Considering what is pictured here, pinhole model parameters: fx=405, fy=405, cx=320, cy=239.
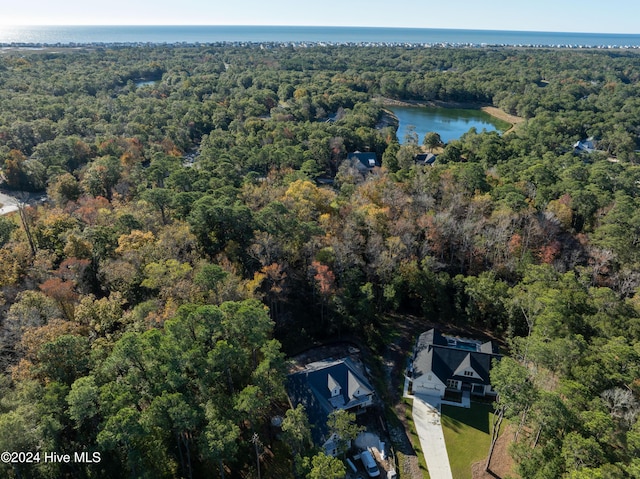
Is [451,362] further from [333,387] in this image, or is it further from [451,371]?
[333,387]

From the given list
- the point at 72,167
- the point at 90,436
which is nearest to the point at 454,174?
the point at 90,436

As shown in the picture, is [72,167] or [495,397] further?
[72,167]

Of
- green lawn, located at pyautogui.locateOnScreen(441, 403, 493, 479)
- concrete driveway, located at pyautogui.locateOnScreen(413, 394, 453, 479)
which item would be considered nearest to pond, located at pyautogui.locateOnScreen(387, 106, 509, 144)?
concrete driveway, located at pyautogui.locateOnScreen(413, 394, 453, 479)

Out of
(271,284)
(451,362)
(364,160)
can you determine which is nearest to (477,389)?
(451,362)

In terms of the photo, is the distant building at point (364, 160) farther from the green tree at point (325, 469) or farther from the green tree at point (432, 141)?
the green tree at point (325, 469)

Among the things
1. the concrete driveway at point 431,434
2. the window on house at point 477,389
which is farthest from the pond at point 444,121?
the concrete driveway at point 431,434

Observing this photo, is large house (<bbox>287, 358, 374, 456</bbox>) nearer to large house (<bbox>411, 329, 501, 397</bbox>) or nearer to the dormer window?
the dormer window

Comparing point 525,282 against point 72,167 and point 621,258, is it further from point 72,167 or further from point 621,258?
point 72,167
